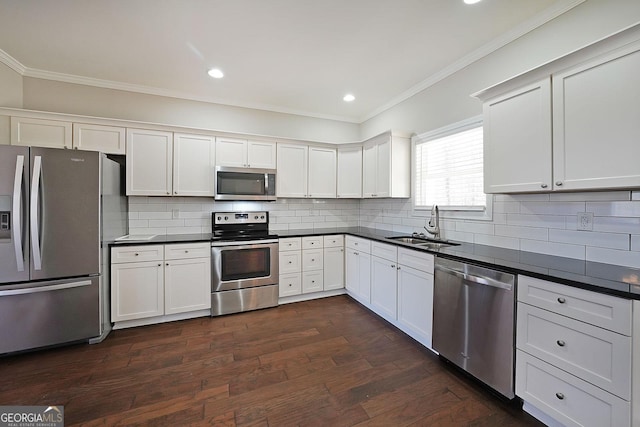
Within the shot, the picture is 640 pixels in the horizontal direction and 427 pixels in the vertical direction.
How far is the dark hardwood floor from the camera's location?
5.59 feet

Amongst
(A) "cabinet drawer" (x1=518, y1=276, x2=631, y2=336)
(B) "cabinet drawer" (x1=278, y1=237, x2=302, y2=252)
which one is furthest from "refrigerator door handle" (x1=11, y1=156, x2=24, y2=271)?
(A) "cabinet drawer" (x1=518, y1=276, x2=631, y2=336)

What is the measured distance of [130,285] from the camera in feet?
9.36

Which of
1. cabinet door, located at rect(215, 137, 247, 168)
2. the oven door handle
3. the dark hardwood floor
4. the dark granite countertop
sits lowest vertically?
the dark hardwood floor

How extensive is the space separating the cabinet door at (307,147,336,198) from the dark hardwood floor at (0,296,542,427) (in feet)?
6.54

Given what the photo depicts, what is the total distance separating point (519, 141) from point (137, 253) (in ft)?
12.1

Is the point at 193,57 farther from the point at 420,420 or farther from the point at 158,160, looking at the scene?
the point at 420,420

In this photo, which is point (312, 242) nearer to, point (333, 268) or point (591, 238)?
point (333, 268)

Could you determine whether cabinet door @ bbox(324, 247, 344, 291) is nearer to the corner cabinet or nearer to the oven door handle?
the oven door handle

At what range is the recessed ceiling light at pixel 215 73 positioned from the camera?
2982mm

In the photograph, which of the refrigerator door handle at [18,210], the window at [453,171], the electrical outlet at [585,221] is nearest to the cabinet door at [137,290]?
the refrigerator door handle at [18,210]

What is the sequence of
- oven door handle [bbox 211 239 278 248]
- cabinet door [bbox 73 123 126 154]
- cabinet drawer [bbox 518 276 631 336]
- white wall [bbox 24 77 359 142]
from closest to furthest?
cabinet drawer [bbox 518 276 631 336], cabinet door [bbox 73 123 126 154], white wall [bbox 24 77 359 142], oven door handle [bbox 211 239 278 248]

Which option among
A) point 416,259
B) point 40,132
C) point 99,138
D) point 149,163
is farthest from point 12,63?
point 416,259

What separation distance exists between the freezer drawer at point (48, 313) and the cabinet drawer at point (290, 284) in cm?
192

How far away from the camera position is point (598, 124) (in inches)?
61.6
